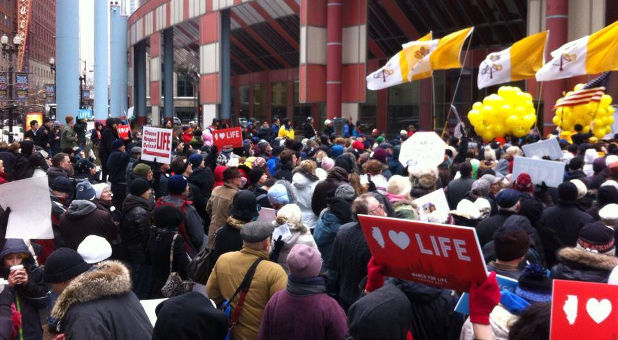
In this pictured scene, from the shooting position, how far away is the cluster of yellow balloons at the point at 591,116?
17312 millimetres

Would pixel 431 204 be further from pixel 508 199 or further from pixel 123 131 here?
pixel 123 131

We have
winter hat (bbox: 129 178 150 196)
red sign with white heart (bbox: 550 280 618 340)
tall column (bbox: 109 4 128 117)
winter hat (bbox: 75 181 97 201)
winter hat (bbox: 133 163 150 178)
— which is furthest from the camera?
tall column (bbox: 109 4 128 117)

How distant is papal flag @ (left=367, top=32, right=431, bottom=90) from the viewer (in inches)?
764

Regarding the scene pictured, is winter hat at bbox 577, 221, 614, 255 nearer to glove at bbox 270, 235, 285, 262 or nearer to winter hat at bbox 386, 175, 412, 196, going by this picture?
glove at bbox 270, 235, 285, 262

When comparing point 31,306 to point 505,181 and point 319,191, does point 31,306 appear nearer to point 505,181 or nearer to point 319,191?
point 319,191

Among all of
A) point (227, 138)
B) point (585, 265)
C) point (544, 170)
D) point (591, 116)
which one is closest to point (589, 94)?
point (591, 116)

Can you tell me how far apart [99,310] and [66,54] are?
132ft

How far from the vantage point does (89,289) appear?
452 cm

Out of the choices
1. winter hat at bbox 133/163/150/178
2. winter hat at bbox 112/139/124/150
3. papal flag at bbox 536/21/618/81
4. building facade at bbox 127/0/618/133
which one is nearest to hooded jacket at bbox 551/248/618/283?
winter hat at bbox 133/163/150/178

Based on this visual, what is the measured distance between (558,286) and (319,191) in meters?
5.41

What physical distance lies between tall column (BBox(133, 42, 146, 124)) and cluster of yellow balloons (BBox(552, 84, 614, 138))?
50.2 metres

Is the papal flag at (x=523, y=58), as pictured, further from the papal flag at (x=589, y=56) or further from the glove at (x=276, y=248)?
the glove at (x=276, y=248)

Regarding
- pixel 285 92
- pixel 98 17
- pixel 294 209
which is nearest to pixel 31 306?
pixel 294 209

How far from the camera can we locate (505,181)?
977 cm
